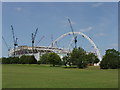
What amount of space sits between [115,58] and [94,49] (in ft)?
392

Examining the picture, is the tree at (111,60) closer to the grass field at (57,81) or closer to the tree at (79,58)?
the tree at (79,58)

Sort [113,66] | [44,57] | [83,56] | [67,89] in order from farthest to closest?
[44,57]
[83,56]
[113,66]
[67,89]

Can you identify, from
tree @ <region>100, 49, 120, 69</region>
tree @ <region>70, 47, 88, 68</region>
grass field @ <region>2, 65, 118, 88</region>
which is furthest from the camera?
tree @ <region>70, 47, 88, 68</region>

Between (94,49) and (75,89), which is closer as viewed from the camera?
(75,89)

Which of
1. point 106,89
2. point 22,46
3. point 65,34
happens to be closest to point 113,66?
point 106,89

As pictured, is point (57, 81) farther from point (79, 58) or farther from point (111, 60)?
point (79, 58)

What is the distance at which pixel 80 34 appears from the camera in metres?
182

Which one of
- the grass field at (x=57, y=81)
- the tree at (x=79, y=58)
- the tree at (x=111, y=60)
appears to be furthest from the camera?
the tree at (x=79, y=58)

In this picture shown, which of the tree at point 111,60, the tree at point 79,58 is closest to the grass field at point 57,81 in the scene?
the tree at point 111,60

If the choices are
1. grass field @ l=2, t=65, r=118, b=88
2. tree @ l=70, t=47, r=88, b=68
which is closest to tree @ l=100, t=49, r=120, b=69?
tree @ l=70, t=47, r=88, b=68

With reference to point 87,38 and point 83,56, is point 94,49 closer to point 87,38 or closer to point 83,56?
point 87,38

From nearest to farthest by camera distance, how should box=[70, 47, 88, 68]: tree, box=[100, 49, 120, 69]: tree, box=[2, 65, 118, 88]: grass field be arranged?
1. box=[2, 65, 118, 88]: grass field
2. box=[100, 49, 120, 69]: tree
3. box=[70, 47, 88, 68]: tree

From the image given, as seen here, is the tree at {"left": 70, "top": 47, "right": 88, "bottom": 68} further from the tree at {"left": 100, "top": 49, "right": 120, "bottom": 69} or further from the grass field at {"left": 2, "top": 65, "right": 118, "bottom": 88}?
the grass field at {"left": 2, "top": 65, "right": 118, "bottom": 88}

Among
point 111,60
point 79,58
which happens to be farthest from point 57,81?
point 79,58
